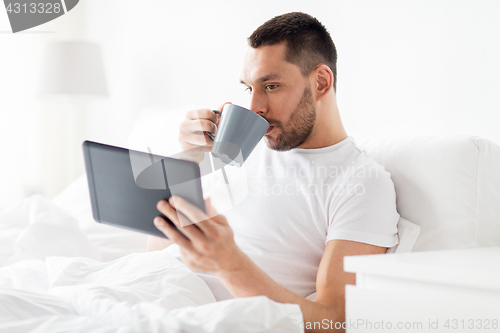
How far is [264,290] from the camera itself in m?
0.69

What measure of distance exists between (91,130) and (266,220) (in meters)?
2.23

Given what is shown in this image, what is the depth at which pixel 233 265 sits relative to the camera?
637 mm

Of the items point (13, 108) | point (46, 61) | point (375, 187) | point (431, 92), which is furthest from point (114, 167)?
point (13, 108)

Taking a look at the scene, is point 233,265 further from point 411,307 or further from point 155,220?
point 411,307

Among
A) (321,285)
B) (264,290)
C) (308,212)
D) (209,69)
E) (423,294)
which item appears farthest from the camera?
(209,69)

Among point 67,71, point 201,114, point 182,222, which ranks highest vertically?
point 67,71

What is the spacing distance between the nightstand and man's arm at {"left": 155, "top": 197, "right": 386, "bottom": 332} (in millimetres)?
140

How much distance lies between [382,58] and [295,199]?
1.82 ft

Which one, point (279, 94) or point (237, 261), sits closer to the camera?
point (237, 261)

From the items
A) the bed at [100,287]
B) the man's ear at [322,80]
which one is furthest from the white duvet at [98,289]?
the man's ear at [322,80]

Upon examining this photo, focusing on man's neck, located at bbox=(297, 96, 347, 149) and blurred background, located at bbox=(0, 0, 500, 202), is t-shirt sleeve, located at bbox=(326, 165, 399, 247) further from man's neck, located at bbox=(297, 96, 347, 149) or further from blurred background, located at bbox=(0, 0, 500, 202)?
blurred background, located at bbox=(0, 0, 500, 202)

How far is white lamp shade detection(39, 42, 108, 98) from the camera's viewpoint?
2309mm

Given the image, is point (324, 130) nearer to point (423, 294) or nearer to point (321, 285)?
point (321, 285)

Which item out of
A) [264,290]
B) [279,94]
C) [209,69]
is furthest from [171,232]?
[209,69]
